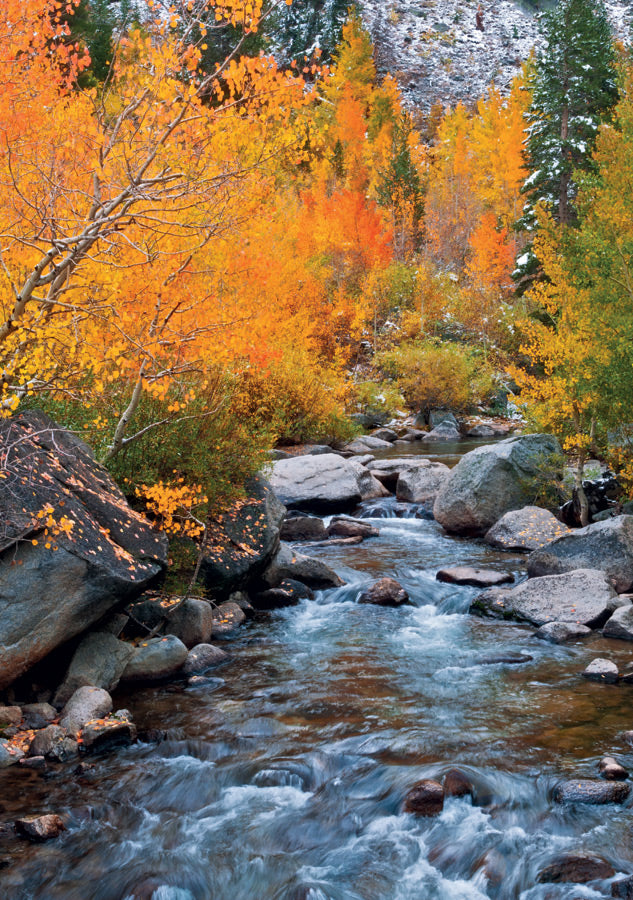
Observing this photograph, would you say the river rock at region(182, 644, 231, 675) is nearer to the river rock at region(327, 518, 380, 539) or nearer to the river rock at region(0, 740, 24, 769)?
the river rock at region(0, 740, 24, 769)

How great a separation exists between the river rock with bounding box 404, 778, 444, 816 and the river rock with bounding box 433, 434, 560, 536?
8218 millimetres

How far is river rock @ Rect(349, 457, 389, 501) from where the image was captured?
15.8m

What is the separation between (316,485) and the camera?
570 inches

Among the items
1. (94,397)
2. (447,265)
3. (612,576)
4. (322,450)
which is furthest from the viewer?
(447,265)

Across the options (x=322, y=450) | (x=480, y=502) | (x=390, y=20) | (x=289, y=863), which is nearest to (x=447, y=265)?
(x=322, y=450)

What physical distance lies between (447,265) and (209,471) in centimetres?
3596

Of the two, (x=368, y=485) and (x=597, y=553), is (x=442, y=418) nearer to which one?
(x=368, y=485)

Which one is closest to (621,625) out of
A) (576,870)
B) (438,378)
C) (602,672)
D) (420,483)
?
(602,672)

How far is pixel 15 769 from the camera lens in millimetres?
5312

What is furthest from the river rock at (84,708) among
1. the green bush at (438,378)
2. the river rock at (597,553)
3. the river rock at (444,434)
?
the green bush at (438,378)

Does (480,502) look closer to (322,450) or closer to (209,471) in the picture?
(209,471)

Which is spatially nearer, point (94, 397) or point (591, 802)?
point (591, 802)

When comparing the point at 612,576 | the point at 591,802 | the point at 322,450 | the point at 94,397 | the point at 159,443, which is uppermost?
the point at 94,397

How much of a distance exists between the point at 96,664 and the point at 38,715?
731 mm
